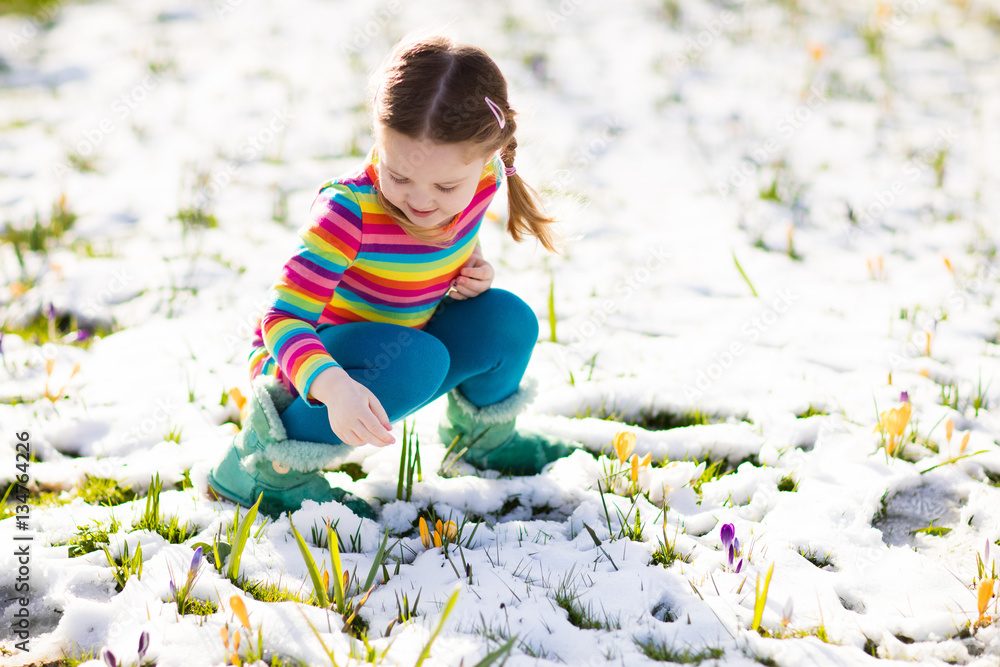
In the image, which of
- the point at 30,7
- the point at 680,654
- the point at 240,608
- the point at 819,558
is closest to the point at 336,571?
the point at 240,608

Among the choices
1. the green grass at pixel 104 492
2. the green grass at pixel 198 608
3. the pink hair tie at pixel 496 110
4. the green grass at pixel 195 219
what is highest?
the pink hair tie at pixel 496 110

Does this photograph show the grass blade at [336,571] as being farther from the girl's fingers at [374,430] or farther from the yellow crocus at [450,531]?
the yellow crocus at [450,531]

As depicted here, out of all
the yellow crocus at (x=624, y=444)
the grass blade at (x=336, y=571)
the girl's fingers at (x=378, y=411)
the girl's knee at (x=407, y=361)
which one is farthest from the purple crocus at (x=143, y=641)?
the yellow crocus at (x=624, y=444)

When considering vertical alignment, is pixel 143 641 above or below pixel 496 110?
below

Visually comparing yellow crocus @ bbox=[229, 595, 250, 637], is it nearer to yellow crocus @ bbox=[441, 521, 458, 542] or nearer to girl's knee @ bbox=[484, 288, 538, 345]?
yellow crocus @ bbox=[441, 521, 458, 542]

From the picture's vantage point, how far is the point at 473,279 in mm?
A: 2225

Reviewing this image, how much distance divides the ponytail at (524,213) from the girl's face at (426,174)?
1.16 feet

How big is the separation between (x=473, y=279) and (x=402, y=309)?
242 mm

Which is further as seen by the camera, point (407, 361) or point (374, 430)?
point (407, 361)

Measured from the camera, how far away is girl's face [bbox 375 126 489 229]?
1.75 meters

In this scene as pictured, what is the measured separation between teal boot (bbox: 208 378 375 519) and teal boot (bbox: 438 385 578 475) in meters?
0.41

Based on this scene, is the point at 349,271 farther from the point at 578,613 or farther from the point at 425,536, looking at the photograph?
the point at 578,613

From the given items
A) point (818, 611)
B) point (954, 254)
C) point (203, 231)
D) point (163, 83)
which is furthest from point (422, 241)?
point (163, 83)

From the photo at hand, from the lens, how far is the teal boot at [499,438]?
7.58ft
